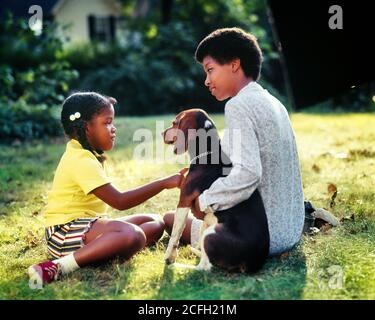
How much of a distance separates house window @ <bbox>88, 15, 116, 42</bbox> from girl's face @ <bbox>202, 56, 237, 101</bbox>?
24.9 m

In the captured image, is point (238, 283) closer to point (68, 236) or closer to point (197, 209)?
point (197, 209)

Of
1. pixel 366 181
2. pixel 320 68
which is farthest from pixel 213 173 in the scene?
pixel 366 181

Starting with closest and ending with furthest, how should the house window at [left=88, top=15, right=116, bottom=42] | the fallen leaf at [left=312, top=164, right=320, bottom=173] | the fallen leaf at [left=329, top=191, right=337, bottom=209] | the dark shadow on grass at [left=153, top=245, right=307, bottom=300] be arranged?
the dark shadow on grass at [left=153, top=245, right=307, bottom=300]
the fallen leaf at [left=329, top=191, right=337, bottom=209]
the fallen leaf at [left=312, top=164, right=320, bottom=173]
the house window at [left=88, top=15, right=116, bottom=42]

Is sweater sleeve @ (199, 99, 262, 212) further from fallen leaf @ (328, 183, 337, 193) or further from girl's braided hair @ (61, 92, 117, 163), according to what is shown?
fallen leaf @ (328, 183, 337, 193)

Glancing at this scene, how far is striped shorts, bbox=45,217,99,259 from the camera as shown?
3953 mm

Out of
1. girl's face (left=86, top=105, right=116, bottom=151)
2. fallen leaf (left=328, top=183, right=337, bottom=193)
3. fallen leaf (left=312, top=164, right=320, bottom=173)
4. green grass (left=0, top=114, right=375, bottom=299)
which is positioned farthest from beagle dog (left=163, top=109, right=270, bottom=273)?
fallen leaf (left=312, top=164, right=320, bottom=173)

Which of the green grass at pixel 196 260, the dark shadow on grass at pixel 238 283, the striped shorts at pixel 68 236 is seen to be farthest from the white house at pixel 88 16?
the dark shadow on grass at pixel 238 283

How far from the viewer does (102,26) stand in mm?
29047

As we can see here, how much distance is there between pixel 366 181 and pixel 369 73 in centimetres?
125

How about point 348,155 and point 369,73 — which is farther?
point 348,155

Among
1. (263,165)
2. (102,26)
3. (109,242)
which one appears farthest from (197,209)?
(102,26)

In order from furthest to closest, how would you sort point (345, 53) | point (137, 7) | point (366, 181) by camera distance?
1. point (137, 7)
2. point (366, 181)
3. point (345, 53)
